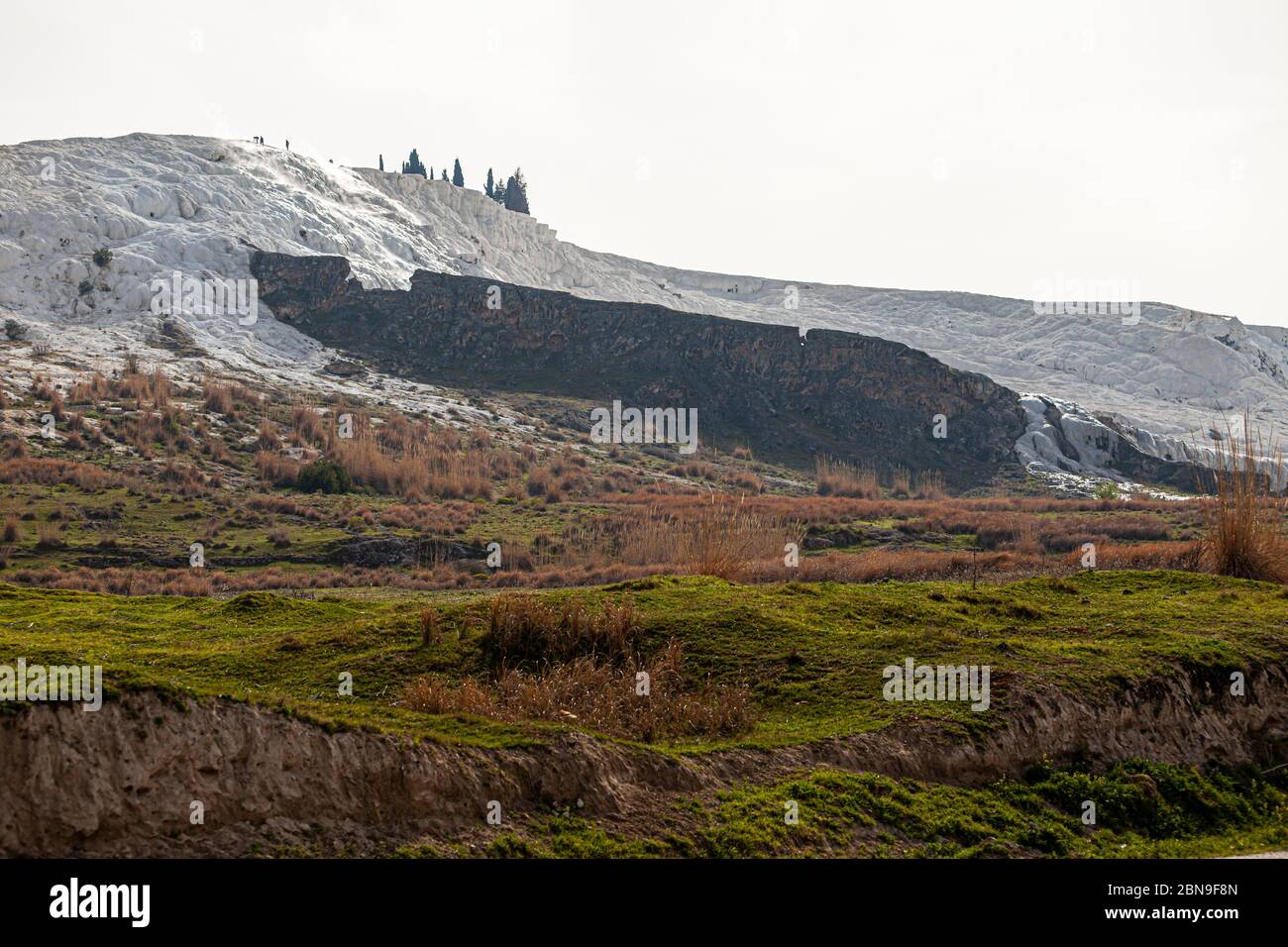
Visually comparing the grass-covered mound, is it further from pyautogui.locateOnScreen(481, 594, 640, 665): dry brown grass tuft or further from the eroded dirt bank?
the eroded dirt bank

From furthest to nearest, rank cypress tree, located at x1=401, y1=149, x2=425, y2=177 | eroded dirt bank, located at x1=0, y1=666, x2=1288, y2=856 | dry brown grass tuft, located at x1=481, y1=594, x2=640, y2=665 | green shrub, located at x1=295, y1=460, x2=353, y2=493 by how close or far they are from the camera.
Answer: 1. cypress tree, located at x1=401, y1=149, x2=425, y2=177
2. green shrub, located at x1=295, y1=460, x2=353, y2=493
3. dry brown grass tuft, located at x1=481, y1=594, x2=640, y2=665
4. eroded dirt bank, located at x1=0, y1=666, x2=1288, y2=856

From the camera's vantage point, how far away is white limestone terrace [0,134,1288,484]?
3484 inches

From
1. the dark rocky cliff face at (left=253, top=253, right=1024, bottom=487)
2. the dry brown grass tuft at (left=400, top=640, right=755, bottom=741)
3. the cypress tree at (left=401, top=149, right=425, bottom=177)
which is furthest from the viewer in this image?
the cypress tree at (left=401, top=149, right=425, bottom=177)

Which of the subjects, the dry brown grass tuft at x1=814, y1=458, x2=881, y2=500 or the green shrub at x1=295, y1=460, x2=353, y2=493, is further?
the dry brown grass tuft at x1=814, y1=458, x2=881, y2=500

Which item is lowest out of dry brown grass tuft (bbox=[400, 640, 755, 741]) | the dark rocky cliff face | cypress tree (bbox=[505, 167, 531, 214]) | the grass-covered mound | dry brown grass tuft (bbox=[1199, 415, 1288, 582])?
dry brown grass tuft (bbox=[400, 640, 755, 741])

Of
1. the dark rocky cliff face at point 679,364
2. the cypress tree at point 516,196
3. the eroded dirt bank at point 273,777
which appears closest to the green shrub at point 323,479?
the dark rocky cliff face at point 679,364

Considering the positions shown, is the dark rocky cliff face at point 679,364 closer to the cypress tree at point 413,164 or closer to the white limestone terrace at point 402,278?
the white limestone terrace at point 402,278

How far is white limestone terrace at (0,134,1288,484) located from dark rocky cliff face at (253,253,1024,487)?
16.4ft

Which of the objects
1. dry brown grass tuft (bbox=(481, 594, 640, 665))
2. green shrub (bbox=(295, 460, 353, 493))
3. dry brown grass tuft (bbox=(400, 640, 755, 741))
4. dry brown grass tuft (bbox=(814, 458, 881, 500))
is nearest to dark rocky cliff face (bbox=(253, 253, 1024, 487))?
dry brown grass tuft (bbox=(814, 458, 881, 500))

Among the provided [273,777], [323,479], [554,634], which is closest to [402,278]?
A: [323,479]

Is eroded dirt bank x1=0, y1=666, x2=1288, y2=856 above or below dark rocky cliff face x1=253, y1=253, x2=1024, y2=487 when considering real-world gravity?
below

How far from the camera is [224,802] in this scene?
10.1 metres
